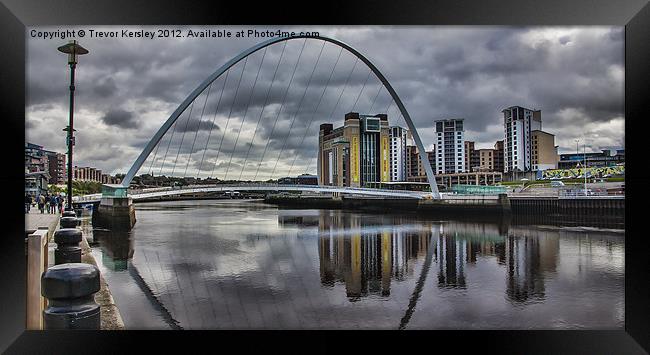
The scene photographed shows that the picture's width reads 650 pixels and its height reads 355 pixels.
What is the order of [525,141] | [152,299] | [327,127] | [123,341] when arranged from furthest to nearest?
[327,127], [525,141], [152,299], [123,341]

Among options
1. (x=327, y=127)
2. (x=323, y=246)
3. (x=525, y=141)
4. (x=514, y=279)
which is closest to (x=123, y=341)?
(x=514, y=279)

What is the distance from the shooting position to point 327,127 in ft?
242

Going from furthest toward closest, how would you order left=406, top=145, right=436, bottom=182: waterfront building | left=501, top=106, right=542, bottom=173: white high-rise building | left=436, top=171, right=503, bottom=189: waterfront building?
1. left=406, top=145, right=436, bottom=182: waterfront building
2. left=436, top=171, right=503, bottom=189: waterfront building
3. left=501, top=106, right=542, bottom=173: white high-rise building

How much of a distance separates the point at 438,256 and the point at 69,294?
12201mm

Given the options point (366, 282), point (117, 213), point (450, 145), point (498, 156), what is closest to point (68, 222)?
point (366, 282)

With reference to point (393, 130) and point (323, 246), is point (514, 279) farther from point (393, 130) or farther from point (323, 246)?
point (393, 130)

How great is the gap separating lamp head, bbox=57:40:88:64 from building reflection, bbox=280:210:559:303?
22.2ft

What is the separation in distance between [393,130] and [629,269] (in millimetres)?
73097

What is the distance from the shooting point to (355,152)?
64938 mm

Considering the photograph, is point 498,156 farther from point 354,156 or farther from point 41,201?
point 41,201

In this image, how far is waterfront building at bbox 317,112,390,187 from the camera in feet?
215

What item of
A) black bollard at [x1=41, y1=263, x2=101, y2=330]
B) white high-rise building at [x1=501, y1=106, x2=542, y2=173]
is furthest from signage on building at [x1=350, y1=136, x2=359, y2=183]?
black bollard at [x1=41, y1=263, x2=101, y2=330]

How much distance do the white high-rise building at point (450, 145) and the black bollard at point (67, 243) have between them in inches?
2978

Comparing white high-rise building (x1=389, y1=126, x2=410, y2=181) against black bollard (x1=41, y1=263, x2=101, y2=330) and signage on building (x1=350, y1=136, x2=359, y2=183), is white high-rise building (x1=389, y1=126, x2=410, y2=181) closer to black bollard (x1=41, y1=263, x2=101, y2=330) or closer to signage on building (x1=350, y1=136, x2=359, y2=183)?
signage on building (x1=350, y1=136, x2=359, y2=183)
